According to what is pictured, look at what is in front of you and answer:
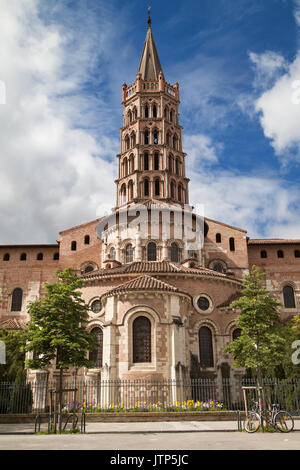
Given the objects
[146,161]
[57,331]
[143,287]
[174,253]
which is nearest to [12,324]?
[174,253]

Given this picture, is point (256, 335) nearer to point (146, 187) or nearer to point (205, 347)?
point (205, 347)

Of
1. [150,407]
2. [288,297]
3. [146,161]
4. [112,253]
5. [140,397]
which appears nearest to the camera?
[150,407]

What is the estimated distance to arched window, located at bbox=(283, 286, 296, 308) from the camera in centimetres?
4309

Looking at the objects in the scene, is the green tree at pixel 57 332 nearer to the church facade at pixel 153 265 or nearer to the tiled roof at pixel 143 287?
the church facade at pixel 153 265

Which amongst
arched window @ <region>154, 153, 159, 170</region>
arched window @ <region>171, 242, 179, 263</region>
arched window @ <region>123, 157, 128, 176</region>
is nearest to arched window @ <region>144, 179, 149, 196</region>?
arched window @ <region>154, 153, 159, 170</region>

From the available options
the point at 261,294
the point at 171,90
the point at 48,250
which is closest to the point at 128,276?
the point at 261,294

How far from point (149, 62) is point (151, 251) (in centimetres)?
2741

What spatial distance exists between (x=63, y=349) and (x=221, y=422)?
28.8 ft

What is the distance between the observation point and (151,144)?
4597 centimetres

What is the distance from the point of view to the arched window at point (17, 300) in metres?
42.8

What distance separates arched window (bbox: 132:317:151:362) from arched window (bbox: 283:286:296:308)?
22.4 m

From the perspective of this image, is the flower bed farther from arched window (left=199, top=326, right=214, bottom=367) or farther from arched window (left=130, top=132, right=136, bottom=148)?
arched window (left=130, top=132, right=136, bottom=148)
